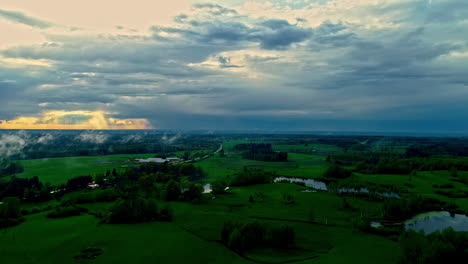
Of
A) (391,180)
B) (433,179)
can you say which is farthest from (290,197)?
(433,179)

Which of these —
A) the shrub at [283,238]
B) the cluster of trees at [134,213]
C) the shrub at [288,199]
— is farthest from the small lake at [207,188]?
the shrub at [283,238]

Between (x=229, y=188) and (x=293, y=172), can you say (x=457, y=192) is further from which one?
(x=229, y=188)

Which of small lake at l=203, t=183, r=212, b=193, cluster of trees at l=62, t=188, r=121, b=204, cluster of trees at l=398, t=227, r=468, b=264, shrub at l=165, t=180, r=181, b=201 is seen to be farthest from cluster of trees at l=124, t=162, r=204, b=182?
cluster of trees at l=398, t=227, r=468, b=264

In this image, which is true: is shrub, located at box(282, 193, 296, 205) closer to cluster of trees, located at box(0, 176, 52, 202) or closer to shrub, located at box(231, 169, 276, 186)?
shrub, located at box(231, 169, 276, 186)

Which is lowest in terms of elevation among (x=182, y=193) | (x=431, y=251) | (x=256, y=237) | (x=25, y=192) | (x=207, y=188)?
(x=207, y=188)

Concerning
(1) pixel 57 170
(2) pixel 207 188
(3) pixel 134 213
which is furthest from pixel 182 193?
(1) pixel 57 170

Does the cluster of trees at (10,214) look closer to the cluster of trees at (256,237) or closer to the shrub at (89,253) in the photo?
the shrub at (89,253)

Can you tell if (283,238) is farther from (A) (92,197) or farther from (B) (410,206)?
(A) (92,197)
